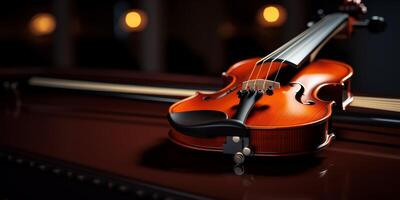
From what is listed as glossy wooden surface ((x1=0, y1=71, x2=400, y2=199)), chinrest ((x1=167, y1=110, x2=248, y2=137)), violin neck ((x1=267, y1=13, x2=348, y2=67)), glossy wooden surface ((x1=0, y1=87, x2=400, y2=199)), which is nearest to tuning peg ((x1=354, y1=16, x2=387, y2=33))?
violin neck ((x1=267, y1=13, x2=348, y2=67))

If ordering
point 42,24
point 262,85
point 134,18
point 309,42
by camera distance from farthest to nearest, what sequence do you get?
1. point 42,24
2. point 134,18
3. point 309,42
4. point 262,85

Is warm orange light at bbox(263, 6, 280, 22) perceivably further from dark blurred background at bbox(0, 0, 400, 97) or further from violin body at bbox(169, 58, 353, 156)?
violin body at bbox(169, 58, 353, 156)

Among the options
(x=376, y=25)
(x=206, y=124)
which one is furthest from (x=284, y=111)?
(x=376, y=25)

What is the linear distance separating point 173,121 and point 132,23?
5005 millimetres

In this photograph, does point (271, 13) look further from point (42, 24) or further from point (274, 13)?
point (42, 24)

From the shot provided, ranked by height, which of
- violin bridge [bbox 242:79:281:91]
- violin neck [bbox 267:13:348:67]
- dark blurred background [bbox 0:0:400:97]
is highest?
Result: violin neck [bbox 267:13:348:67]

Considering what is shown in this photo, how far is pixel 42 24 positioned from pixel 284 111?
5.70 m

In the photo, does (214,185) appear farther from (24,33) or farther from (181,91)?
(24,33)

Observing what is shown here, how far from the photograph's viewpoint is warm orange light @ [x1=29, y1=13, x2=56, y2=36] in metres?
5.56

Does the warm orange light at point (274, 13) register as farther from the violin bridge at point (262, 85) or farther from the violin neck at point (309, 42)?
the violin bridge at point (262, 85)

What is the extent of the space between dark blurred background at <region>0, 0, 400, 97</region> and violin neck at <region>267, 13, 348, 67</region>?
2984 mm

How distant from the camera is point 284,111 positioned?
2.42 feet

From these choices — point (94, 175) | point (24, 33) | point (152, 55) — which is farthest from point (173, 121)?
point (24, 33)

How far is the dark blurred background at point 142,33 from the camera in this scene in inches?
192
